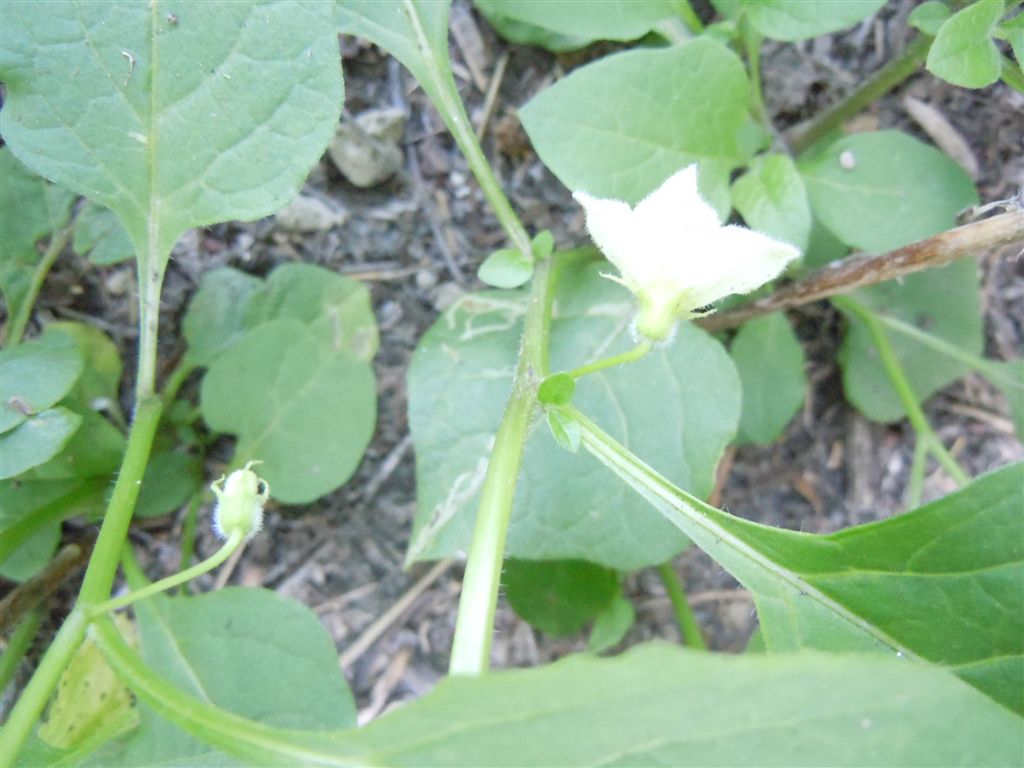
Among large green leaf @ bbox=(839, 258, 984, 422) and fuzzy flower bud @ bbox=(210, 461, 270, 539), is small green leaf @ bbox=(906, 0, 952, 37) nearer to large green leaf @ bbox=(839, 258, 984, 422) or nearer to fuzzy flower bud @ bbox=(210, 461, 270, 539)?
large green leaf @ bbox=(839, 258, 984, 422)

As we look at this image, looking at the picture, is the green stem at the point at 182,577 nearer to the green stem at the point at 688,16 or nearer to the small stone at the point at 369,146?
the small stone at the point at 369,146

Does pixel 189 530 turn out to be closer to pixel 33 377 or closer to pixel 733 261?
pixel 33 377

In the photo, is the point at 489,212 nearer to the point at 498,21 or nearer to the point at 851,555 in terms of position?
the point at 498,21

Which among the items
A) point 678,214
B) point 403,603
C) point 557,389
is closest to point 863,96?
point 678,214

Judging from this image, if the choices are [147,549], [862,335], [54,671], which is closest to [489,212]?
[862,335]

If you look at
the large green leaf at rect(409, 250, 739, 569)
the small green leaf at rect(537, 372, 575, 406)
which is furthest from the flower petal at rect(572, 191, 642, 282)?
the large green leaf at rect(409, 250, 739, 569)
